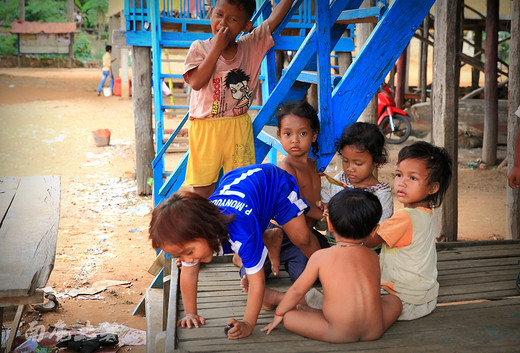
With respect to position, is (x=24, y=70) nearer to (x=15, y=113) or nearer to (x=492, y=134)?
(x=15, y=113)

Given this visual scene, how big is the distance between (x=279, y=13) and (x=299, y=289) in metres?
1.97

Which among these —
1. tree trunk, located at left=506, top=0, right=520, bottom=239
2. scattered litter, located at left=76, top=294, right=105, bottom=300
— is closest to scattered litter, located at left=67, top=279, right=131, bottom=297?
scattered litter, located at left=76, top=294, right=105, bottom=300

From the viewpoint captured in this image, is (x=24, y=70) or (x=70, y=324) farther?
(x=24, y=70)

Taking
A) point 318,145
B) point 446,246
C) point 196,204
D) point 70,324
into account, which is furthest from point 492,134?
point 196,204

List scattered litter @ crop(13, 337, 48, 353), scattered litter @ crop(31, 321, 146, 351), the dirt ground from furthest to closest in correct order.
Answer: the dirt ground < scattered litter @ crop(31, 321, 146, 351) < scattered litter @ crop(13, 337, 48, 353)

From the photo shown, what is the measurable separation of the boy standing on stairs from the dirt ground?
1478 millimetres

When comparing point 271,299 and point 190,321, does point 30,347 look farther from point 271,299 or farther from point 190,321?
point 271,299

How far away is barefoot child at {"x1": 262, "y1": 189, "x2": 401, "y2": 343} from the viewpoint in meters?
2.52

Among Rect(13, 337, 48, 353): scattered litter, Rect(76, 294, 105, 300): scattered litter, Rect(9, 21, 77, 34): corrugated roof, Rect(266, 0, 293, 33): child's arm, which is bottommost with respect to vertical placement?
Rect(76, 294, 105, 300): scattered litter

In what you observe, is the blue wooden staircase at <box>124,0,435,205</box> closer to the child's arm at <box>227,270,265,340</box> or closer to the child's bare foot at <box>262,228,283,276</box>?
the child's bare foot at <box>262,228,283,276</box>

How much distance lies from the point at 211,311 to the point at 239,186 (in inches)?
28.2

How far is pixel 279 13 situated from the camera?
3.78m

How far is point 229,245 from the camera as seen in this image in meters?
2.69

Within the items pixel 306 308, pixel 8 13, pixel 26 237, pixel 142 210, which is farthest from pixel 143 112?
pixel 8 13
